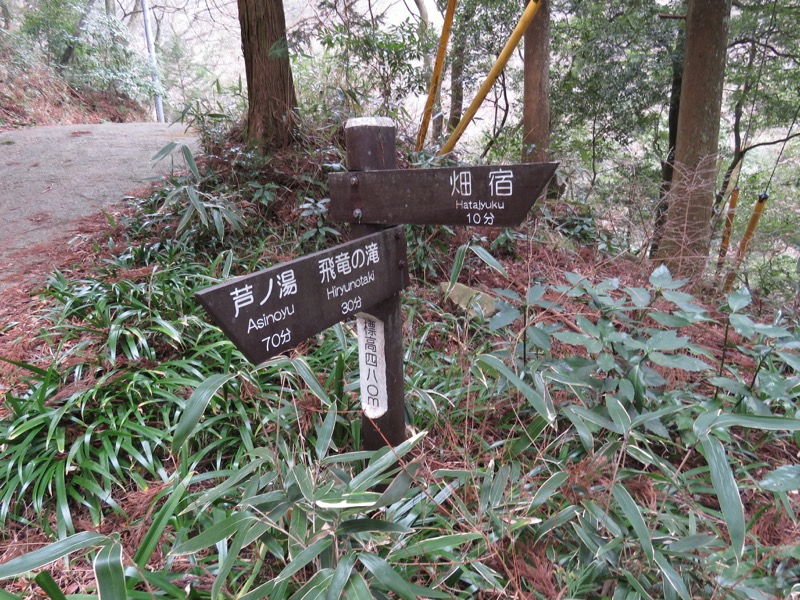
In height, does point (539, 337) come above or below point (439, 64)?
below

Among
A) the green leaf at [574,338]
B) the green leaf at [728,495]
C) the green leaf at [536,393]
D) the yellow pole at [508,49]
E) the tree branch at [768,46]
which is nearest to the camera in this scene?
the green leaf at [728,495]

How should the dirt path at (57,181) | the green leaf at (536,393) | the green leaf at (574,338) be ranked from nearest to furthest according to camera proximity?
the green leaf at (536,393)
the green leaf at (574,338)
the dirt path at (57,181)

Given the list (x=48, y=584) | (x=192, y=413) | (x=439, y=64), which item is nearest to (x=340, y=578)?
(x=192, y=413)

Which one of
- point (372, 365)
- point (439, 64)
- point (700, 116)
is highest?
point (439, 64)

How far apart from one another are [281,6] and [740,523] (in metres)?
4.41

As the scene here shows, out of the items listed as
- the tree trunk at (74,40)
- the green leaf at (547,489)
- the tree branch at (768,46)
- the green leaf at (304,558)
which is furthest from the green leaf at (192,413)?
the tree trunk at (74,40)

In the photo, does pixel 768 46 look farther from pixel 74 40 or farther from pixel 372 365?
pixel 74 40

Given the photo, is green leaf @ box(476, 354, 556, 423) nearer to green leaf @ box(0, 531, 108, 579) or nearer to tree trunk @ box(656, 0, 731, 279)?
green leaf @ box(0, 531, 108, 579)

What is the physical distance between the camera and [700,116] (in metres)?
4.13

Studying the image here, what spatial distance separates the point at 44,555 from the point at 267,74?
3777 mm

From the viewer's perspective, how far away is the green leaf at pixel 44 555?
899 millimetres

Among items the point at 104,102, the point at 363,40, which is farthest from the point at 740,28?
the point at 104,102

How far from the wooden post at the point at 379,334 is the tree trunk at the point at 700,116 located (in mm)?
3105

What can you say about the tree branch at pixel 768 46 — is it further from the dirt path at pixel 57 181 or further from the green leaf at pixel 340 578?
the green leaf at pixel 340 578
